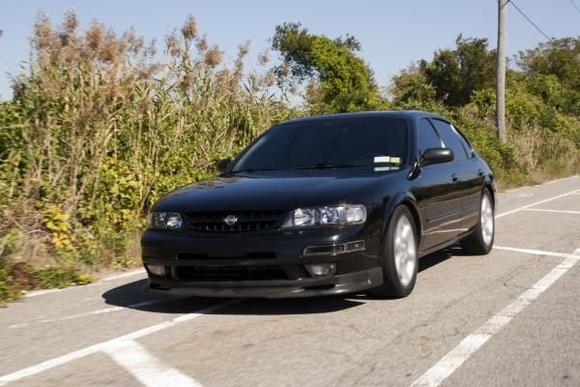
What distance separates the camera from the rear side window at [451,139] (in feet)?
25.8

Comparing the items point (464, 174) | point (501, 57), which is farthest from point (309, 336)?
point (501, 57)

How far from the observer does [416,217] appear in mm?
6418

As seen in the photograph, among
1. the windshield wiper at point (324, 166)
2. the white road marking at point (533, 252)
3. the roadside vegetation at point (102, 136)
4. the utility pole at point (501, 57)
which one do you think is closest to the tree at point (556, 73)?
the utility pole at point (501, 57)

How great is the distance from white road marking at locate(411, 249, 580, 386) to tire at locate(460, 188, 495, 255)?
1.09 m

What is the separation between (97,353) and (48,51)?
5.01 meters

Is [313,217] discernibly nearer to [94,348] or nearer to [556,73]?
[94,348]

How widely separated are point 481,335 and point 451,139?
11.5 ft

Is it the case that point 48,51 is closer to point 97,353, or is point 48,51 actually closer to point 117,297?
point 117,297

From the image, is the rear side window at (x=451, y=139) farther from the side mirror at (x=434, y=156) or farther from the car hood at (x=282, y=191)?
the car hood at (x=282, y=191)

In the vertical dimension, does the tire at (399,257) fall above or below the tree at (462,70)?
below

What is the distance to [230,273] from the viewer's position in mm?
5484

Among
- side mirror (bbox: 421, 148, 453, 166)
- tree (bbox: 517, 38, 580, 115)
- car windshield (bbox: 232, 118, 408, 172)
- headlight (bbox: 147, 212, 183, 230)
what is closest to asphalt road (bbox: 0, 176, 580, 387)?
headlight (bbox: 147, 212, 183, 230)

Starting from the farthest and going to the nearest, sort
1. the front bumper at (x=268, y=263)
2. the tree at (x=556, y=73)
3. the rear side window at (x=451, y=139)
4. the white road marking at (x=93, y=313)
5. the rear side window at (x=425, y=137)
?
the tree at (x=556, y=73)
the rear side window at (x=451, y=139)
the rear side window at (x=425, y=137)
the white road marking at (x=93, y=313)
the front bumper at (x=268, y=263)

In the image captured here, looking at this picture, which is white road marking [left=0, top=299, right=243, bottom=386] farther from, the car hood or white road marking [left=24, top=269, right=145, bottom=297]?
white road marking [left=24, top=269, right=145, bottom=297]
